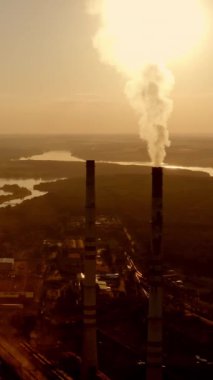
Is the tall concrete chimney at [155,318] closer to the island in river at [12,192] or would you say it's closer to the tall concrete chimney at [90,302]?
the tall concrete chimney at [90,302]

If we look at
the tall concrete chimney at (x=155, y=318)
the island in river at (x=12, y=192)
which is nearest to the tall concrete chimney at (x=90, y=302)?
the tall concrete chimney at (x=155, y=318)

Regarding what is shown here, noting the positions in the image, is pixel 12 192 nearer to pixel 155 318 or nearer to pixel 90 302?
pixel 90 302

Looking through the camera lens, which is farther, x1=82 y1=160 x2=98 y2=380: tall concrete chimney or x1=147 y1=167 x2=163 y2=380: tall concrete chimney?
x1=82 y1=160 x2=98 y2=380: tall concrete chimney

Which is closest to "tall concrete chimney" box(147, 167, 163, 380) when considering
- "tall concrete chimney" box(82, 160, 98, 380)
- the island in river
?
"tall concrete chimney" box(82, 160, 98, 380)

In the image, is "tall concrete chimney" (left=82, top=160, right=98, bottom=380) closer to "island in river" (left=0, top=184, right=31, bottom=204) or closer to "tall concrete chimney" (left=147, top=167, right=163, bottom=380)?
"tall concrete chimney" (left=147, top=167, right=163, bottom=380)

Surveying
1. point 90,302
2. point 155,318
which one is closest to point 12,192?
point 90,302

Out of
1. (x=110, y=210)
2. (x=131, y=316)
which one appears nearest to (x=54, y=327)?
(x=131, y=316)

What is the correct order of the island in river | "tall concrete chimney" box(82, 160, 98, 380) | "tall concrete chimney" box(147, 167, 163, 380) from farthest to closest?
the island in river, "tall concrete chimney" box(82, 160, 98, 380), "tall concrete chimney" box(147, 167, 163, 380)

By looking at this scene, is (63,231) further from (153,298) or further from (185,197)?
(153,298)
